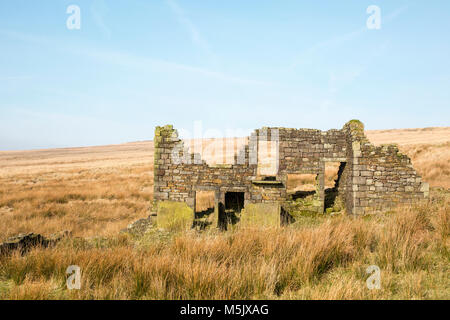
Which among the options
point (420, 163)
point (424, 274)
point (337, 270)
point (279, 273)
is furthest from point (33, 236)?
point (420, 163)

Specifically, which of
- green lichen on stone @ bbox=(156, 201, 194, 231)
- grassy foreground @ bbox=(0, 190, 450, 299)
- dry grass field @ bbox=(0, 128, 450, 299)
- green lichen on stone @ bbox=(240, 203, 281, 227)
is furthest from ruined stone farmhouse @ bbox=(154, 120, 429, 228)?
grassy foreground @ bbox=(0, 190, 450, 299)

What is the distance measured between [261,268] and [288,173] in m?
8.85

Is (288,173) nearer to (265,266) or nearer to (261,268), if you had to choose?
(265,266)

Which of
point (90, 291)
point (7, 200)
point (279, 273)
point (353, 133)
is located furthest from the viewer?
point (7, 200)

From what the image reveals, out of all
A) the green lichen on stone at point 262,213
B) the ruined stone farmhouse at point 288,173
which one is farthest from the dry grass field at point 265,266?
the ruined stone farmhouse at point 288,173

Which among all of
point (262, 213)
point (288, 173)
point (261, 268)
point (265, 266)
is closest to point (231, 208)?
point (288, 173)

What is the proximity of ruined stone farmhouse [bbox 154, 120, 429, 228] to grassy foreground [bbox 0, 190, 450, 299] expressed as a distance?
6028mm

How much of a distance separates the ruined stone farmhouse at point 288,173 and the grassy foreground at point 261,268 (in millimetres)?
6028

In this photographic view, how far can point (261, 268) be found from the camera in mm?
3762

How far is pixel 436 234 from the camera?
494 centimetres

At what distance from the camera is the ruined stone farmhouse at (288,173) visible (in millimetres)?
11195

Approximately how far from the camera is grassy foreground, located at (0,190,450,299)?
11.6 feet

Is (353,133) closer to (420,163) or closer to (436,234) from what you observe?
(436,234)
